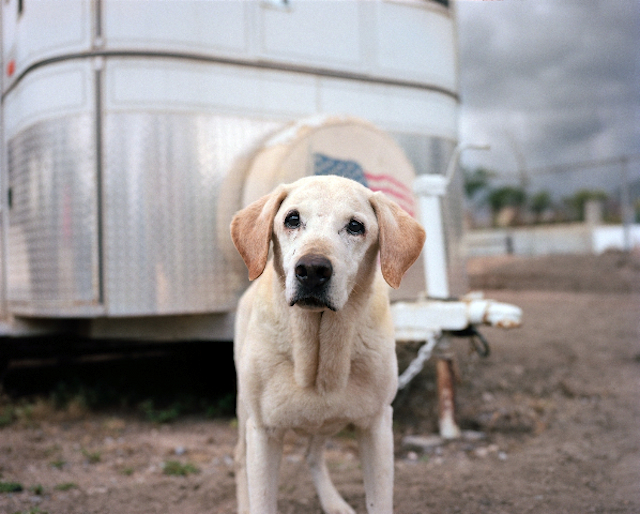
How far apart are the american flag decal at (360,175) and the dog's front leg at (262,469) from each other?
6.25ft

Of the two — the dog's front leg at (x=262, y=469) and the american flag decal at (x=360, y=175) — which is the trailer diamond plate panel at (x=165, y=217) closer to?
the american flag decal at (x=360, y=175)

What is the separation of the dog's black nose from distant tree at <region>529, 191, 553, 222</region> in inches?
694

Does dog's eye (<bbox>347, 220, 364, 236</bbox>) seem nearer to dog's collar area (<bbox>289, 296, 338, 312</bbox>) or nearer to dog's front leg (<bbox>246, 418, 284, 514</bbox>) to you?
dog's collar area (<bbox>289, 296, 338, 312</bbox>)

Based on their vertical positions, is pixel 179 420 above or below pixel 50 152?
below

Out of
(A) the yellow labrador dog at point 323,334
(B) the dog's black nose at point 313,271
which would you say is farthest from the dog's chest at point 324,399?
(B) the dog's black nose at point 313,271

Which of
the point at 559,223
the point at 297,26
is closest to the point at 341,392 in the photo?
the point at 297,26

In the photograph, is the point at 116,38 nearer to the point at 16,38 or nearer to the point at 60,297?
the point at 16,38

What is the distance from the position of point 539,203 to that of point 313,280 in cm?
1850

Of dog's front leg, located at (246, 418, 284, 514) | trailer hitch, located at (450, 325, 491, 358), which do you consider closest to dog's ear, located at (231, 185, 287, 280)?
dog's front leg, located at (246, 418, 284, 514)

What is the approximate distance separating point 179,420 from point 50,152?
2430 millimetres

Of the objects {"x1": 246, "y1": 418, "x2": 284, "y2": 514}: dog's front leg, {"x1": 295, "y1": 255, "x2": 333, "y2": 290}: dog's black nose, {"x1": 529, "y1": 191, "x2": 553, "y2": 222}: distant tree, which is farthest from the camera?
{"x1": 529, "y1": 191, "x2": 553, "y2": 222}: distant tree

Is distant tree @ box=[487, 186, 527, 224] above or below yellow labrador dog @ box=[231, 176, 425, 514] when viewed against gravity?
above

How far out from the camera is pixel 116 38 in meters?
3.75

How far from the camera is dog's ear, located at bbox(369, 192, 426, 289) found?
193 cm
